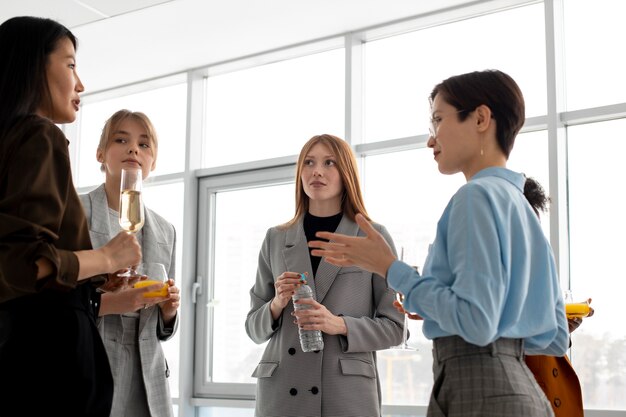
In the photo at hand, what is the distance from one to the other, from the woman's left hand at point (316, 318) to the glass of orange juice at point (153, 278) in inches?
19.0

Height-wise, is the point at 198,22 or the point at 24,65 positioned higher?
the point at 198,22

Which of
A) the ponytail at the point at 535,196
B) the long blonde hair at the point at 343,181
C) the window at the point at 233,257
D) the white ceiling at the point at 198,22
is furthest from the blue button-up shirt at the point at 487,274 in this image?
the window at the point at 233,257

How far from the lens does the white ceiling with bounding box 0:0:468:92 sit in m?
4.48

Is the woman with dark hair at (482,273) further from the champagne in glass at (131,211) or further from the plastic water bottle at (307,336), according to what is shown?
the plastic water bottle at (307,336)

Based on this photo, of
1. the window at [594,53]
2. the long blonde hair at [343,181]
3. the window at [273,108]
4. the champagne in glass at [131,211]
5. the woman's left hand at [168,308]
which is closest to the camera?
the champagne in glass at [131,211]

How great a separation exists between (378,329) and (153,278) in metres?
0.81

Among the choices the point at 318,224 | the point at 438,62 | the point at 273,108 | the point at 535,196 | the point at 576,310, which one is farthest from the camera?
the point at 273,108

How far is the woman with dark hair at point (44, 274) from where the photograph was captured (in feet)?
4.92

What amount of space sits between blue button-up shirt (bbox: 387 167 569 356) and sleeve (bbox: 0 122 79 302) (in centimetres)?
70

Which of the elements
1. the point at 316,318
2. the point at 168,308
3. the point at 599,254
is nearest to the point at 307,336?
the point at 316,318

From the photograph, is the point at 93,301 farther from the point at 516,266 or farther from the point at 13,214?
the point at 516,266

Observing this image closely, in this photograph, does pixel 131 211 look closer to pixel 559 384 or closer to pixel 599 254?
pixel 559 384

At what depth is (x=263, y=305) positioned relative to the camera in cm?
288

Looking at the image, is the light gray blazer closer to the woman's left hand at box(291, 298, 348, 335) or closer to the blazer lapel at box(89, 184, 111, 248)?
the blazer lapel at box(89, 184, 111, 248)
